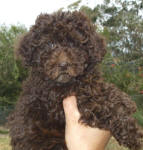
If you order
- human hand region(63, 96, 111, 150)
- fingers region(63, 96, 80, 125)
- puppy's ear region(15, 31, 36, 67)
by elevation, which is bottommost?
human hand region(63, 96, 111, 150)

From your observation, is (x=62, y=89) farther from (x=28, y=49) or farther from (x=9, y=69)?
(x=9, y=69)

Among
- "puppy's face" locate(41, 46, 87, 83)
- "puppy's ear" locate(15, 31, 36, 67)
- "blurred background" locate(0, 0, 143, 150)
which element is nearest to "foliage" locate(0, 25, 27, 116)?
"blurred background" locate(0, 0, 143, 150)

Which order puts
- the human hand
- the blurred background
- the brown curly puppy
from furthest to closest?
the blurred background < the brown curly puppy < the human hand

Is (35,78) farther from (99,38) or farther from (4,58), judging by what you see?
(4,58)

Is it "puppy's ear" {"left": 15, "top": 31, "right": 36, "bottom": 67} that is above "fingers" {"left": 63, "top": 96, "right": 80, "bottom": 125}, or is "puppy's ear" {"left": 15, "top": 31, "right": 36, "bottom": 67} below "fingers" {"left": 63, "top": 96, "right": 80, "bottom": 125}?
above

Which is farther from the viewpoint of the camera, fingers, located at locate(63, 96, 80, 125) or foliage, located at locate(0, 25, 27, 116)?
foliage, located at locate(0, 25, 27, 116)

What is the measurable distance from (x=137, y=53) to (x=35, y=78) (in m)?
12.8

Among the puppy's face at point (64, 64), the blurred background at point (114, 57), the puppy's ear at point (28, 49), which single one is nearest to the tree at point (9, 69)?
the blurred background at point (114, 57)

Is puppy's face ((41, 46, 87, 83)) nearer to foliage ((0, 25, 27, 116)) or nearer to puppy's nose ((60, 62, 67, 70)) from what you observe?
puppy's nose ((60, 62, 67, 70))

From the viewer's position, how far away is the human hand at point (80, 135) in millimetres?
2807

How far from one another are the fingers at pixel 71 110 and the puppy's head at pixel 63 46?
0.74ft

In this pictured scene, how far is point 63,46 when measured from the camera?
309 cm

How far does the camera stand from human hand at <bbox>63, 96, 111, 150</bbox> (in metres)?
2.81

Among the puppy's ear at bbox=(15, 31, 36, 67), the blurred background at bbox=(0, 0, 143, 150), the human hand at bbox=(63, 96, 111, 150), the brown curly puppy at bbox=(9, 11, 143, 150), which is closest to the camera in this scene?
the human hand at bbox=(63, 96, 111, 150)
